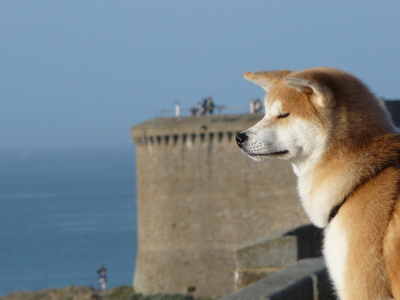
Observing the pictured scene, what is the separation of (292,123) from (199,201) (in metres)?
32.4

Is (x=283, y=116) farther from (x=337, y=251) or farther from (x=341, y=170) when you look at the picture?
(x=337, y=251)

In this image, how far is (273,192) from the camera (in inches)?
1393

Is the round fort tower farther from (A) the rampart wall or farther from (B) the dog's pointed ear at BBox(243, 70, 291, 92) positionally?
(B) the dog's pointed ear at BBox(243, 70, 291, 92)

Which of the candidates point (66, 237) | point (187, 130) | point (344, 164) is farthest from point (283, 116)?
point (66, 237)

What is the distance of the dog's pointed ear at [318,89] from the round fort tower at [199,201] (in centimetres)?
3115

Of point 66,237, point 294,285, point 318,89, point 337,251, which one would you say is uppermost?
point 318,89

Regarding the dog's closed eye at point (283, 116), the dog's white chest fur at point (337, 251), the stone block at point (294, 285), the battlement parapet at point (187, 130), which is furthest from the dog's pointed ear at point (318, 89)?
the battlement parapet at point (187, 130)

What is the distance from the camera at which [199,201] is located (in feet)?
119

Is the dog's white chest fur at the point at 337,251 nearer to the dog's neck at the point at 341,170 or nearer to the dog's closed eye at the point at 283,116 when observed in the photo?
the dog's neck at the point at 341,170

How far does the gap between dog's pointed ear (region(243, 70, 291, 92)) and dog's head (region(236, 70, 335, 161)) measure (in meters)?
0.06

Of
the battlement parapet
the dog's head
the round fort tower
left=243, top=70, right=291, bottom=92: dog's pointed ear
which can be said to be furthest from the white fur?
the battlement parapet

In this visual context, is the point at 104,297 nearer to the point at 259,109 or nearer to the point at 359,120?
the point at 259,109

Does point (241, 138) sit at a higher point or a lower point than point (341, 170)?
higher

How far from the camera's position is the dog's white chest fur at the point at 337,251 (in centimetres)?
392
